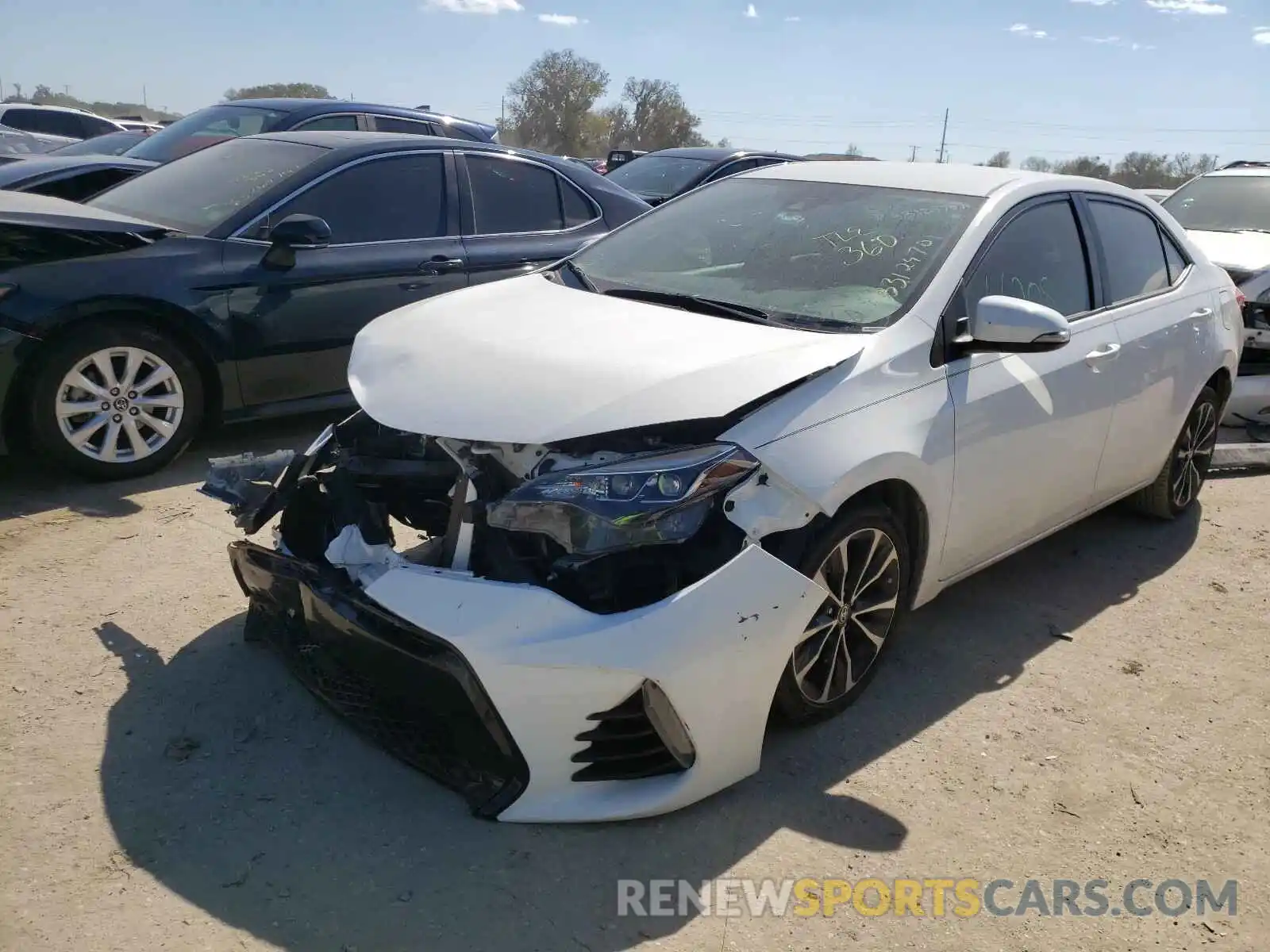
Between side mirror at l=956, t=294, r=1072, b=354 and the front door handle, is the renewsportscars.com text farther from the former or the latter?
the front door handle

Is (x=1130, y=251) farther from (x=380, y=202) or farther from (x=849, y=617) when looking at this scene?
(x=380, y=202)

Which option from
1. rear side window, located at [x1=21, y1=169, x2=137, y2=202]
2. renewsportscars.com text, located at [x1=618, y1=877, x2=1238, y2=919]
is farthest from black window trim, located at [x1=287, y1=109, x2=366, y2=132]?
renewsportscars.com text, located at [x1=618, y1=877, x2=1238, y2=919]

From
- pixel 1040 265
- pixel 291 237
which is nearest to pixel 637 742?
pixel 1040 265

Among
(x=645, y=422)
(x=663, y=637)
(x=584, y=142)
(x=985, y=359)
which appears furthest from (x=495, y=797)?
(x=584, y=142)

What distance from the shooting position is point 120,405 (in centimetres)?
485

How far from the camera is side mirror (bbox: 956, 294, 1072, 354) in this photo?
3.34 metres

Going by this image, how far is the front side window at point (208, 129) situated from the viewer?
8492 mm

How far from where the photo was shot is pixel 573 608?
2.58 meters

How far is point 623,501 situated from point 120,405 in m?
3.18

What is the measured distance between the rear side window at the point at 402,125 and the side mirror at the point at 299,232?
3.87m

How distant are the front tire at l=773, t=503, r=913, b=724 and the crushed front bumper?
0.70ft

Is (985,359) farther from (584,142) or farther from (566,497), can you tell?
(584,142)

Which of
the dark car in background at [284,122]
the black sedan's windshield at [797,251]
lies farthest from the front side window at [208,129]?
the black sedan's windshield at [797,251]

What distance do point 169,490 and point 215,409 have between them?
50 cm
